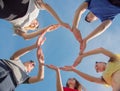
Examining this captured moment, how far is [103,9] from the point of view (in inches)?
285

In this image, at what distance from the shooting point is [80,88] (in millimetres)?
7645

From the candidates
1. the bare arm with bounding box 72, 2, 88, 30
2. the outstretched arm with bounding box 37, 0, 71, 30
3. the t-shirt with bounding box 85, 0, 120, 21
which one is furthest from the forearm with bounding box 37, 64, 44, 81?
the t-shirt with bounding box 85, 0, 120, 21

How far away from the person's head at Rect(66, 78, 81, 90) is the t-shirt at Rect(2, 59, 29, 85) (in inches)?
49.7

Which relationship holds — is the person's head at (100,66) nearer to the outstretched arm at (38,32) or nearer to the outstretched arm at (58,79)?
the outstretched arm at (58,79)

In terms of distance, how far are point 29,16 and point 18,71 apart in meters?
1.41

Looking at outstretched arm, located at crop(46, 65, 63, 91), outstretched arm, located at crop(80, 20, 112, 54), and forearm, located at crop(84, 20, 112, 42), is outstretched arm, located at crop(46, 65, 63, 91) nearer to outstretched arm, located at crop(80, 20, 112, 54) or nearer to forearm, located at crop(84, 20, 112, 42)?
outstretched arm, located at crop(80, 20, 112, 54)

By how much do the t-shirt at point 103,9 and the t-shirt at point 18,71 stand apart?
2350 millimetres

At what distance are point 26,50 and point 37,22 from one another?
2.96ft

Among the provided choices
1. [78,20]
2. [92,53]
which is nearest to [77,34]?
[78,20]

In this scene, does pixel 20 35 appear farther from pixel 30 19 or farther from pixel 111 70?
pixel 111 70

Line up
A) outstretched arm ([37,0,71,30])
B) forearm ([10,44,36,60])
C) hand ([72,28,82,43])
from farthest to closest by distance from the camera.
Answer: forearm ([10,44,36,60]), outstretched arm ([37,0,71,30]), hand ([72,28,82,43])

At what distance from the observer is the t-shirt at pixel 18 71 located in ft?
21.9

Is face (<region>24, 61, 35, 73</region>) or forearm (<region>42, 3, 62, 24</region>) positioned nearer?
forearm (<region>42, 3, 62, 24</region>)

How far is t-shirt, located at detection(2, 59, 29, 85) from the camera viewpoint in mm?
6676
